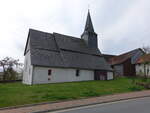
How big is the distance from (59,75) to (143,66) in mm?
24810

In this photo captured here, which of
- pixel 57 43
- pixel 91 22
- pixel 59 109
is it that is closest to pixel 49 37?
pixel 57 43

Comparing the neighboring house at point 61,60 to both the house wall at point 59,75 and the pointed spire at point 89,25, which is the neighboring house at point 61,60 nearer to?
the house wall at point 59,75

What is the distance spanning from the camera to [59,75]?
73.8 ft

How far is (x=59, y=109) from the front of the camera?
781 cm

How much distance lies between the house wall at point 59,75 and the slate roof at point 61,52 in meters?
0.82

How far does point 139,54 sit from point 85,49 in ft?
67.1

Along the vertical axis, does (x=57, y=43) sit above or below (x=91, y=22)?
below

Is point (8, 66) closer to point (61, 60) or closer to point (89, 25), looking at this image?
point (61, 60)

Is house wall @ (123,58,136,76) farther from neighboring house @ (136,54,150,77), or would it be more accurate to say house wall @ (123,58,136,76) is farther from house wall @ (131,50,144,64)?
house wall @ (131,50,144,64)

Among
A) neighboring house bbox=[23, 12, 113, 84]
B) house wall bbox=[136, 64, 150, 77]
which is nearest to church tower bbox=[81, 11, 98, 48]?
neighboring house bbox=[23, 12, 113, 84]

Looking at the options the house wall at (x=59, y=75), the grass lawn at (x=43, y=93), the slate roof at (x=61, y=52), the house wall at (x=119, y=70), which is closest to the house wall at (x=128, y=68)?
the house wall at (x=119, y=70)

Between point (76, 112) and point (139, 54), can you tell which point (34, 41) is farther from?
point (139, 54)

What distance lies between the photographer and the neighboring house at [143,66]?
33.6 m

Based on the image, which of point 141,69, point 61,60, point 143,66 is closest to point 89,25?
point 61,60
